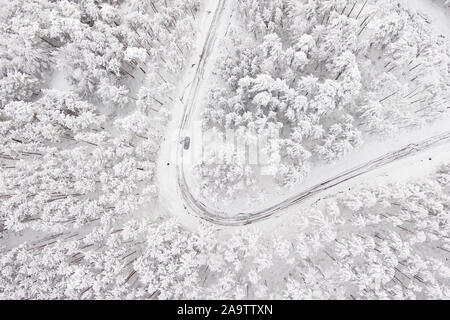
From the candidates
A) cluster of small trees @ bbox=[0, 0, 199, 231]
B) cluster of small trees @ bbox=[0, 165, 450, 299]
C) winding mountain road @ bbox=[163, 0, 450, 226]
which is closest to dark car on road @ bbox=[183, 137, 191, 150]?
winding mountain road @ bbox=[163, 0, 450, 226]

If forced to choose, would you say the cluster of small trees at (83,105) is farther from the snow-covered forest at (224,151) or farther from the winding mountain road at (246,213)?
the winding mountain road at (246,213)

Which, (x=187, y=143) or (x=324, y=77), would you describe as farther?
(x=187, y=143)

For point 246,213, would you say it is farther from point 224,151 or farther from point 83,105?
point 83,105

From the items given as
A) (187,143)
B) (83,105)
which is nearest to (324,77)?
(187,143)

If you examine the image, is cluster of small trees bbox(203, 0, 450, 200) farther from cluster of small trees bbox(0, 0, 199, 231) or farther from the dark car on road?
cluster of small trees bbox(0, 0, 199, 231)
